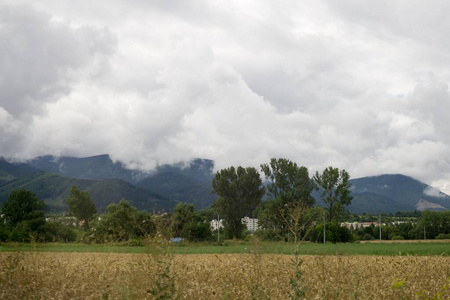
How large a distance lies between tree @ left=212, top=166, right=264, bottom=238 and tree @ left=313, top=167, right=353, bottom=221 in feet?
36.4

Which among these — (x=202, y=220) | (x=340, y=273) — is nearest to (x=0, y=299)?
(x=340, y=273)

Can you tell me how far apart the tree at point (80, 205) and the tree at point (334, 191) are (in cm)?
6086

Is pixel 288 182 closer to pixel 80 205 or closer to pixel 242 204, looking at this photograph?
pixel 242 204

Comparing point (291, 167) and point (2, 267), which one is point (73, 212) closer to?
point (291, 167)

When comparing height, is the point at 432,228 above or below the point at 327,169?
below

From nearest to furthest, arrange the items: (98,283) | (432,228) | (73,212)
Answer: (98,283) → (432,228) → (73,212)

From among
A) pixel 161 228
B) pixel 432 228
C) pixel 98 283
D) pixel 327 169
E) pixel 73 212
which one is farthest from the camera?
pixel 73 212

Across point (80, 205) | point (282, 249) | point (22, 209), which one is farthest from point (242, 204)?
point (282, 249)

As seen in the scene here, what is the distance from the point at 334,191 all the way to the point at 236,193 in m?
17.2

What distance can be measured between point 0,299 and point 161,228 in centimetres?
396

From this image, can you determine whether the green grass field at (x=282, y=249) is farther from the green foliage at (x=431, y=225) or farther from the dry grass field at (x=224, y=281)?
the green foliage at (x=431, y=225)

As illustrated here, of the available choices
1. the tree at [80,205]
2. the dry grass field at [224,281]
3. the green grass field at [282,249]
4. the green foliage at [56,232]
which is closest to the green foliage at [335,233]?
the green grass field at [282,249]

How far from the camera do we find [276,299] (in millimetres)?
8484

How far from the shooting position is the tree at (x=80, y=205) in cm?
10744
